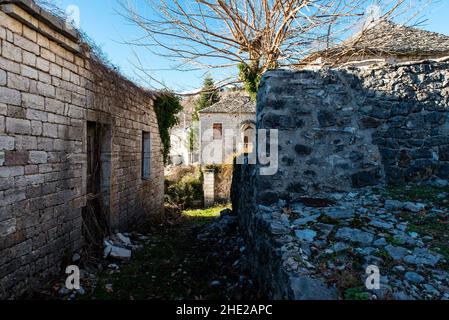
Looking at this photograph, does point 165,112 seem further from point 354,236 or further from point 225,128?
point 225,128

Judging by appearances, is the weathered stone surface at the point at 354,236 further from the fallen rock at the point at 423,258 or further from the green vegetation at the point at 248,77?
the green vegetation at the point at 248,77

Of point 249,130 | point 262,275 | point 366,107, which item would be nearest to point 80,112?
point 262,275

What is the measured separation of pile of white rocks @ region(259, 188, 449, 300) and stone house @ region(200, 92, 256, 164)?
598 inches

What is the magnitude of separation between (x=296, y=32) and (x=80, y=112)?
19.0ft

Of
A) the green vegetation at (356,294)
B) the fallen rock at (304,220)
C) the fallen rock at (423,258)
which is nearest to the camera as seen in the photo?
the green vegetation at (356,294)

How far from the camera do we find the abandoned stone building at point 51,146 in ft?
10.5

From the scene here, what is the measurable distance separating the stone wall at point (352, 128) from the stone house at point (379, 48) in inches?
152

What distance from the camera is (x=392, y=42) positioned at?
32.3 ft

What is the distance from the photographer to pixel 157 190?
888 cm

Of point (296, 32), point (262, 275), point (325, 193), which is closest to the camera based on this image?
point (262, 275)

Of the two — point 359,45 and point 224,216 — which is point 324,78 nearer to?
point 224,216

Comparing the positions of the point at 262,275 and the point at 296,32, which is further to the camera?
the point at 296,32

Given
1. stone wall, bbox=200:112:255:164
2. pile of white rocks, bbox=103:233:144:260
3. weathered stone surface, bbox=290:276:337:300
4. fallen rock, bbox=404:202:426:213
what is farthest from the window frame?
stone wall, bbox=200:112:255:164

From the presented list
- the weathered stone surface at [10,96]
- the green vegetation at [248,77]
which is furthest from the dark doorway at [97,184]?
the green vegetation at [248,77]
